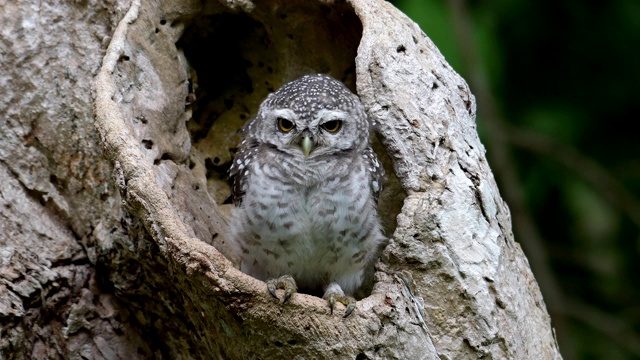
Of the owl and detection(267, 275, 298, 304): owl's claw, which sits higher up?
the owl

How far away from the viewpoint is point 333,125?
12.3 ft

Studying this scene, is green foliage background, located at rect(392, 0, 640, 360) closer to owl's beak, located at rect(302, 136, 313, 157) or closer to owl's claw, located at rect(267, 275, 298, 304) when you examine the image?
owl's beak, located at rect(302, 136, 313, 157)

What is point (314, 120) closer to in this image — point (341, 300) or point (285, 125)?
point (285, 125)

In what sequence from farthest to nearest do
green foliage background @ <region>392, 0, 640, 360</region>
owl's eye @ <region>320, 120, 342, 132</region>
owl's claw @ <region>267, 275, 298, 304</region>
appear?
green foliage background @ <region>392, 0, 640, 360</region>, owl's eye @ <region>320, 120, 342, 132</region>, owl's claw @ <region>267, 275, 298, 304</region>

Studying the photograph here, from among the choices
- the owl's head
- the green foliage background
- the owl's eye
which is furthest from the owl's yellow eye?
the green foliage background

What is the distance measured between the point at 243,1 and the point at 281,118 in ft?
2.27

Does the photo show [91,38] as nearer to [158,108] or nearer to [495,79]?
[158,108]

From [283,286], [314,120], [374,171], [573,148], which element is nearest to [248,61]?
[314,120]

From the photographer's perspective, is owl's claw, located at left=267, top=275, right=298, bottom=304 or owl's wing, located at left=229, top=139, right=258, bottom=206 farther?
owl's wing, located at left=229, top=139, right=258, bottom=206

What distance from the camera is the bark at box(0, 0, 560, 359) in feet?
10.7

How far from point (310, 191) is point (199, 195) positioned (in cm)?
62

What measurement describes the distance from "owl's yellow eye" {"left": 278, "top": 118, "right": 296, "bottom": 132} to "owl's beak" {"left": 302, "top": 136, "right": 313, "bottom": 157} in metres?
0.10

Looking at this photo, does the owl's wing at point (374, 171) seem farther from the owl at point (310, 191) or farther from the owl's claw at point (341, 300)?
the owl's claw at point (341, 300)

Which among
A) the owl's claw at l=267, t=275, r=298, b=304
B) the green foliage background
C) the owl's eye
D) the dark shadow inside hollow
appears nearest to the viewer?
the owl's claw at l=267, t=275, r=298, b=304
